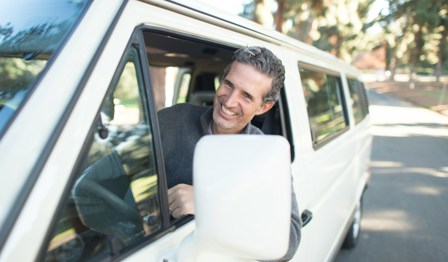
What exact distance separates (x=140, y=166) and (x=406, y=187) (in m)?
6.89

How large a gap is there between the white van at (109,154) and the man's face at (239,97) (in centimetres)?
15

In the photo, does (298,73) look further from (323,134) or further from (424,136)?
(424,136)

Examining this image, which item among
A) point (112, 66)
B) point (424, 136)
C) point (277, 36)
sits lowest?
point (424, 136)

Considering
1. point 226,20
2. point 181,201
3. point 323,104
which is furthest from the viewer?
point 323,104

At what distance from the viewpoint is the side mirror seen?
0.88 m

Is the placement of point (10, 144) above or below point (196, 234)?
above

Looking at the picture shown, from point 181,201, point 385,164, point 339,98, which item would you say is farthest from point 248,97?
point 385,164

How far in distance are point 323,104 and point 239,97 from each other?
5.10 ft

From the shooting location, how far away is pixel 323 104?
3215 millimetres

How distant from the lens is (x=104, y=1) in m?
1.14

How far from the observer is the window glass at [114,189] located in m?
1.08

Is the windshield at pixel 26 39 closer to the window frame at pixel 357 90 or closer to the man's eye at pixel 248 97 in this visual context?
the man's eye at pixel 248 97

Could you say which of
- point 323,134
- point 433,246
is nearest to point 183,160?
point 323,134

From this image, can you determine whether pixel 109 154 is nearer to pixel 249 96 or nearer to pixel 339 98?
pixel 249 96
